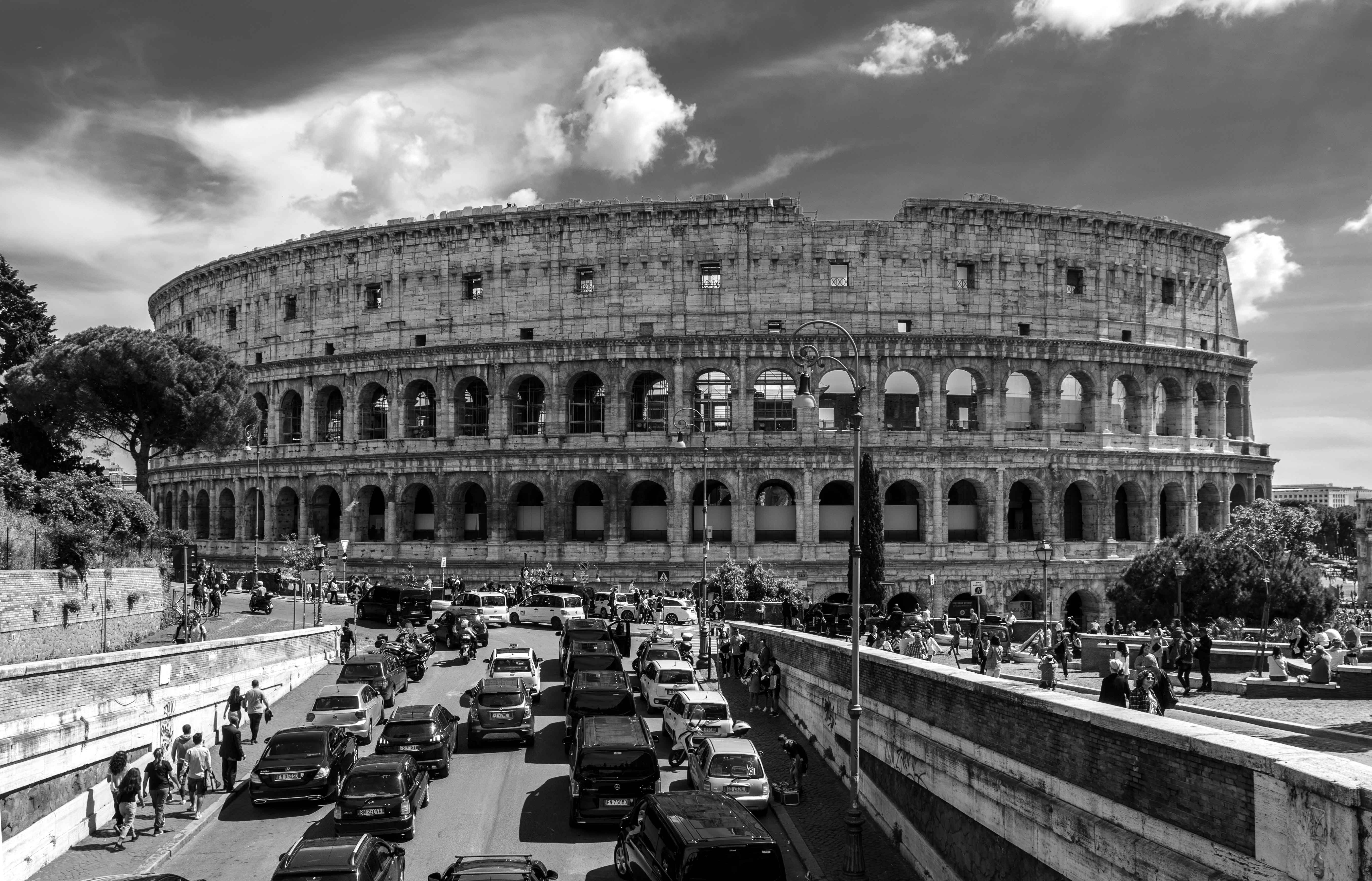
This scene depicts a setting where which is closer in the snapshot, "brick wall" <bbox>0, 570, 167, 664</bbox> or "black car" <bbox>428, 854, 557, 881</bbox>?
"black car" <bbox>428, 854, 557, 881</bbox>

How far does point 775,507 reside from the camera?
2083 inches

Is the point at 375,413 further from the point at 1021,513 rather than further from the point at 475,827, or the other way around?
the point at 475,827

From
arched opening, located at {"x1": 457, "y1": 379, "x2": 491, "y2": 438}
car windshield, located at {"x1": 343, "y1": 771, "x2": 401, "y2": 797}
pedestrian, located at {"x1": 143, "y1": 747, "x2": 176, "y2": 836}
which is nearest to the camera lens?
car windshield, located at {"x1": 343, "y1": 771, "x2": 401, "y2": 797}

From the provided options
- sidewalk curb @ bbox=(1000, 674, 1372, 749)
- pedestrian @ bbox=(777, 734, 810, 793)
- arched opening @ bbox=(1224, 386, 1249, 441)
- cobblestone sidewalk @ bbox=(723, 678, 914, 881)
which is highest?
arched opening @ bbox=(1224, 386, 1249, 441)

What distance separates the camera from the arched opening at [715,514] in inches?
2074

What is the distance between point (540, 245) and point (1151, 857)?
1933 inches

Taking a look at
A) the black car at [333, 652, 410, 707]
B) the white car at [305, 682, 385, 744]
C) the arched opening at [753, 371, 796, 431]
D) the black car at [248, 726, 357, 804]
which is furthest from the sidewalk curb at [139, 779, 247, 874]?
the arched opening at [753, 371, 796, 431]

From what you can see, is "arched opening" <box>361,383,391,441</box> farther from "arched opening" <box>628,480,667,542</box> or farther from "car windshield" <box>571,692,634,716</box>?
"car windshield" <box>571,692,634,716</box>

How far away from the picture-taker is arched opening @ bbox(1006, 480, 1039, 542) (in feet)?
178

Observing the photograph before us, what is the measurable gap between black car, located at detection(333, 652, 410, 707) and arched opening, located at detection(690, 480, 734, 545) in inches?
1055

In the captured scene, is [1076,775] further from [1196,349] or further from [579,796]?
[1196,349]

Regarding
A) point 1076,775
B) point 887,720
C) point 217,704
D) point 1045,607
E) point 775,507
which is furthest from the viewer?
point 775,507

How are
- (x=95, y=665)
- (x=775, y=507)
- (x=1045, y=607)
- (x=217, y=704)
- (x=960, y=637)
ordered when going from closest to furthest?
(x=95, y=665), (x=217, y=704), (x=1045, y=607), (x=960, y=637), (x=775, y=507)

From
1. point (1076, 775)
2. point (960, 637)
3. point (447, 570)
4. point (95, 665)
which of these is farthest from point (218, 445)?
point (1076, 775)
